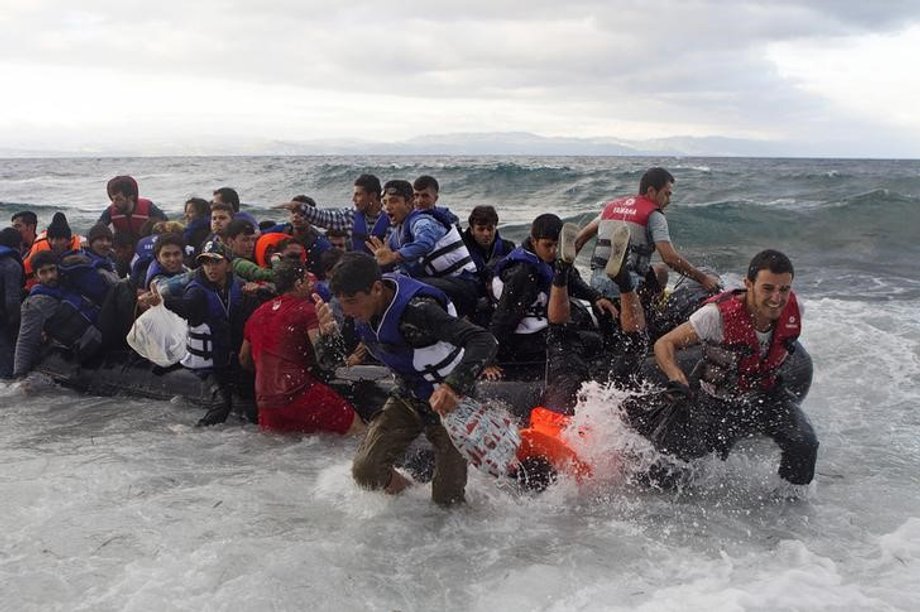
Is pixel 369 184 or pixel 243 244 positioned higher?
pixel 369 184

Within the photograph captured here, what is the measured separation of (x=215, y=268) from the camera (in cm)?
541

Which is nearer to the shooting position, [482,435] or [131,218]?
[482,435]

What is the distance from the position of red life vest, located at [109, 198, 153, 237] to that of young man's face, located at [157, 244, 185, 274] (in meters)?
2.08

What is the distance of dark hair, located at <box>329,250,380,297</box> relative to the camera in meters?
3.42

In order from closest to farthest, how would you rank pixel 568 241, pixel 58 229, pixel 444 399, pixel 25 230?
pixel 444 399 < pixel 568 241 < pixel 58 229 < pixel 25 230

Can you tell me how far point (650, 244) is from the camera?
222 inches

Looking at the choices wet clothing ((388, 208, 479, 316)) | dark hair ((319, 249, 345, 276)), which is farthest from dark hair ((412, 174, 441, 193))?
dark hair ((319, 249, 345, 276))

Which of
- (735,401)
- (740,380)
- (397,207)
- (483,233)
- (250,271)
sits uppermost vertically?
(397,207)

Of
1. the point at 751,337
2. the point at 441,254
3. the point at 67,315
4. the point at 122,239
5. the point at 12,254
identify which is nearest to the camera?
the point at 751,337

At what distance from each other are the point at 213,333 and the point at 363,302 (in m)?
2.47

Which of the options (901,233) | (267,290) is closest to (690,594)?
(267,290)

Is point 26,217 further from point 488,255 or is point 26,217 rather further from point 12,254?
point 488,255

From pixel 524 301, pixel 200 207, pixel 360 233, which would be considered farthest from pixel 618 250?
pixel 200 207

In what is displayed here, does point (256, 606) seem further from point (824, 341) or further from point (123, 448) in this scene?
point (824, 341)
